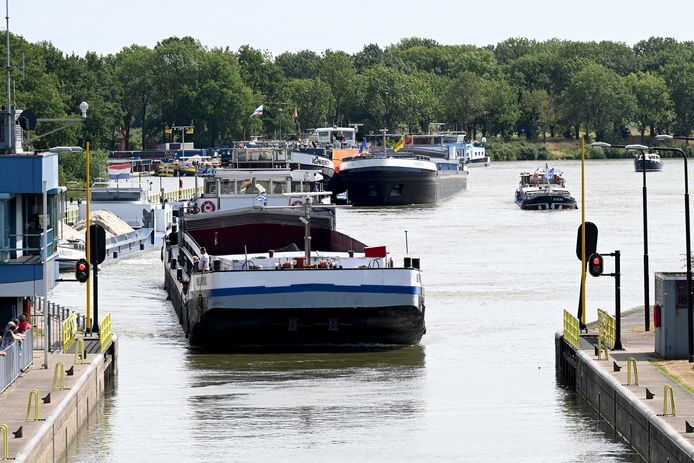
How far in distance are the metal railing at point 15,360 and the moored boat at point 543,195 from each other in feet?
268

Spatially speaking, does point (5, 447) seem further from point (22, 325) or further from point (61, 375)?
point (22, 325)

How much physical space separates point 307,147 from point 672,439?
114 m

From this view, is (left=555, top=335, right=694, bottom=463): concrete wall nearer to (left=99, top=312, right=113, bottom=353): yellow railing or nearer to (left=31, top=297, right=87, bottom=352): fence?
(left=99, top=312, right=113, bottom=353): yellow railing

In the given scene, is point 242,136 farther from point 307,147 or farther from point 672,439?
point 672,439

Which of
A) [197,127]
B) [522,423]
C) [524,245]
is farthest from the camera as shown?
[197,127]

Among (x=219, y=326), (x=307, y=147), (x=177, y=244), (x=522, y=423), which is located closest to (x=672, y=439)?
(x=522, y=423)

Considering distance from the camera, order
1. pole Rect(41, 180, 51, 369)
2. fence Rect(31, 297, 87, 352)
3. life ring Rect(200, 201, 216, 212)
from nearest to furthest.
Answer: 1. pole Rect(41, 180, 51, 369)
2. fence Rect(31, 297, 87, 352)
3. life ring Rect(200, 201, 216, 212)

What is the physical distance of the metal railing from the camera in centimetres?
3209

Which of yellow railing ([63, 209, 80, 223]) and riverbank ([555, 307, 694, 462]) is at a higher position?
yellow railing ([63, 209, 80, 223])

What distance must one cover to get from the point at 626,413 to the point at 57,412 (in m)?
9.97

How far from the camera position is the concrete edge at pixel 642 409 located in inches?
1045

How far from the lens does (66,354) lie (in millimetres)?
37531

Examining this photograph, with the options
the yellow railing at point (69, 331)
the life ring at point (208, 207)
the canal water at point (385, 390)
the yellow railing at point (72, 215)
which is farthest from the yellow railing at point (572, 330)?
the yellow railing at point (72, 215)

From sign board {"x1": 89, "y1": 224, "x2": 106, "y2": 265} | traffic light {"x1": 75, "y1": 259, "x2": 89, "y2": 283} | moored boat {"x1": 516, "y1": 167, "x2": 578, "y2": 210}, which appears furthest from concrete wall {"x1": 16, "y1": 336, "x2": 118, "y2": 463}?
moored boat {"x1": 516, "y1": 167, "x2": 578, "y2": 210}
